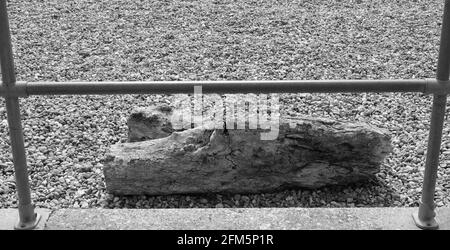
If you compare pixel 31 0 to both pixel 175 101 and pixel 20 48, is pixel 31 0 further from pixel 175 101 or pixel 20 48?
pixel 175 101

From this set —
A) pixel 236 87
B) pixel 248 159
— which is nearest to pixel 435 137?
pixel 236 87

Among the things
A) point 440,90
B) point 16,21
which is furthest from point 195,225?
point 16,21

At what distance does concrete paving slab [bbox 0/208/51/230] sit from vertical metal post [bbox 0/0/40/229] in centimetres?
2

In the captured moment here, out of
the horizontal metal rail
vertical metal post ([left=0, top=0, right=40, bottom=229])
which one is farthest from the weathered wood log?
the horizontal metal rail

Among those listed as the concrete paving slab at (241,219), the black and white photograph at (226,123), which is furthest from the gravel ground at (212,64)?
the concrete paving slab at (241,219)

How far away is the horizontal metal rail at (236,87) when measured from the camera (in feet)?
8.16

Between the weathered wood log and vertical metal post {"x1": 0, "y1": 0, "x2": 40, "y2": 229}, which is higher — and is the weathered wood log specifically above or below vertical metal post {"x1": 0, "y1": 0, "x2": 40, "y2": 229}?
below

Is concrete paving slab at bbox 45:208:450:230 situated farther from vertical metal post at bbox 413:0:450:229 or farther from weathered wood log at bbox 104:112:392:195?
weathered wood log at bbox 104:112:392:195

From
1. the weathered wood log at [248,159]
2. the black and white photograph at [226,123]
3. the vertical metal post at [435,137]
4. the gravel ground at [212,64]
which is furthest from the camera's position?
the gravel ground at [212,64]

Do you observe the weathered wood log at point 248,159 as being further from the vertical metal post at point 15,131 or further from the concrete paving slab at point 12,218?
the vertical metal post at point 15,131

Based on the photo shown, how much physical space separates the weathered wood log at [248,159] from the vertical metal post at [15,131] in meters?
0.88

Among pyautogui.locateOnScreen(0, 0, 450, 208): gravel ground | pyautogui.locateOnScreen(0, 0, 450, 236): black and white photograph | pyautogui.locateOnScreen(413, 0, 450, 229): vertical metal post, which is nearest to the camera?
pyautogui.locateOnScreen(413, 0, 450, 229): vertical metal post

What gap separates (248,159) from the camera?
3.58 meters

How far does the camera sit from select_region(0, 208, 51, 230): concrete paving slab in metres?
2.76
